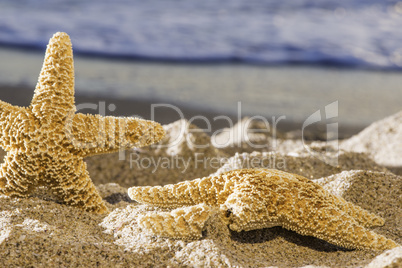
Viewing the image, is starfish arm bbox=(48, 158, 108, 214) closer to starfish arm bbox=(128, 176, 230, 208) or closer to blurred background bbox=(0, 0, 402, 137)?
starfish arm bbox=(128, 176, 230, 208)

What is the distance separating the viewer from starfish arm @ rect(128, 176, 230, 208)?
2.58 meters

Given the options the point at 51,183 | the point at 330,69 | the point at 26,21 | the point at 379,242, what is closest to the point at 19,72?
the point at 26,21

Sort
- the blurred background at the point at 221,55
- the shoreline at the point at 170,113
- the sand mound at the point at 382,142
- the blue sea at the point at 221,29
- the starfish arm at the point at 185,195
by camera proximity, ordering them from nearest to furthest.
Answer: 1. the starfish arm at the point at 185,195
2. the sand mound at the point at 382,142
3. the shoreline at the point at 170,113
4. the blurred background at the point at 221,55
5. the blue sea at the point at 221,29

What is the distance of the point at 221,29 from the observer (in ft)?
33.7

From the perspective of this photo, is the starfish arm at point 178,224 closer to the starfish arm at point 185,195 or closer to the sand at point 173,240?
the sand at point 173,240

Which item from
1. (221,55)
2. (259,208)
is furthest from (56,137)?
(221,55)

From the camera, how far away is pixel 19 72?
22.4ft

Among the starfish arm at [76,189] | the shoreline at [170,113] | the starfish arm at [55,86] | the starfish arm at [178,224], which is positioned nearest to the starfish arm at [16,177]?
the starfish arm at [76,189]

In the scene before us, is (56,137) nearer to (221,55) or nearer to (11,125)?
(11,125)

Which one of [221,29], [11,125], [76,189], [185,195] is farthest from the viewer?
[221,29]

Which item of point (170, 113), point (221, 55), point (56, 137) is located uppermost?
point (221, 55)

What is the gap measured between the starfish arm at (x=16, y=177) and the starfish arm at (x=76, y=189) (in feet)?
0.46

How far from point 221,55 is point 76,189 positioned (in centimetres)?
615

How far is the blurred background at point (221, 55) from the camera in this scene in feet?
19.4
